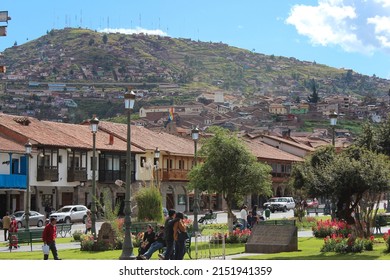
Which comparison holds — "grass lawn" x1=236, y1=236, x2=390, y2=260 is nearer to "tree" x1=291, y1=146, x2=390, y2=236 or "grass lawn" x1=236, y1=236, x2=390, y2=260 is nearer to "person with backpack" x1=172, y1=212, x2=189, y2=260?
"tree" x1=291, y1=146, x2=390, y2=236

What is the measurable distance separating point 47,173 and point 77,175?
3.82 m

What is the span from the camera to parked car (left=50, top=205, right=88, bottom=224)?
52.1 m

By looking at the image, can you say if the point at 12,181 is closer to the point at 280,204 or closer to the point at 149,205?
the point at 149,205

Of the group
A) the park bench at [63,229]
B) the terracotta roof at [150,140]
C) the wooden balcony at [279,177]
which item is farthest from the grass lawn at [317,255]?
the wooden balcony at [279,177]

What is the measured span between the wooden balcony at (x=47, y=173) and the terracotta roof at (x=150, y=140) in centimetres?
1168

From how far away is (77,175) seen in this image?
6122 cm

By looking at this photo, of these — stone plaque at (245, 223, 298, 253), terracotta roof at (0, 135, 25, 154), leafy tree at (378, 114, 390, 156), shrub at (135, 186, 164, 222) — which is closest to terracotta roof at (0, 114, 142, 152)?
terracotta roof at (0, 135, 25, 154)

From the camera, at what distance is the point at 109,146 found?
210ft

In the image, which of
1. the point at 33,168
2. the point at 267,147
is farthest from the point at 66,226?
the point at 267,147

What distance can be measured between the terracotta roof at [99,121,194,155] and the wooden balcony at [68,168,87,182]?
814 centimetres

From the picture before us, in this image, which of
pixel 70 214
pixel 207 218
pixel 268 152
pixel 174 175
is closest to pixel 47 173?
pixel 70 214

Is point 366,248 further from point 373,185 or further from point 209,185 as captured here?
point 209,185

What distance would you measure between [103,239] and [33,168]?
28.1 m
